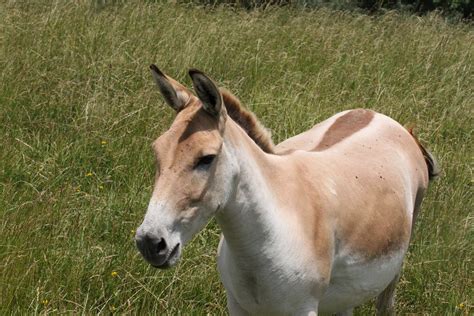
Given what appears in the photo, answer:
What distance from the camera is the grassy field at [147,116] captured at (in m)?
4.09

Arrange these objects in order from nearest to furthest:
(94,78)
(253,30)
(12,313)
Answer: (12,313) < (94,78) < (253,30)

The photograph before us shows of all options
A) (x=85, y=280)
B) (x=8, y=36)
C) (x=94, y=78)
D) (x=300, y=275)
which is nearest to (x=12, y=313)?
→ (x=85, y=280)

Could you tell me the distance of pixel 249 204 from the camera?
9.72 ft

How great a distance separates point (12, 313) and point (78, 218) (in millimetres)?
1013

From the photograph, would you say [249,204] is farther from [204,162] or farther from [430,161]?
[430,161]

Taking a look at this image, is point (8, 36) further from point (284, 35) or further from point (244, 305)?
point (244, 305)

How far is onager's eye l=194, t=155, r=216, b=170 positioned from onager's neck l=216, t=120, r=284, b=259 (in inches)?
7.2

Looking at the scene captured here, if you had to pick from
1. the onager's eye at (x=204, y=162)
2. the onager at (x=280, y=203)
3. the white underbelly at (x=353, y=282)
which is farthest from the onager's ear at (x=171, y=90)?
the white underbelly at (x=353, y=282)

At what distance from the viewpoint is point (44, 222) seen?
4336mm

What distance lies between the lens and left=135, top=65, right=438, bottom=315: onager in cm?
263

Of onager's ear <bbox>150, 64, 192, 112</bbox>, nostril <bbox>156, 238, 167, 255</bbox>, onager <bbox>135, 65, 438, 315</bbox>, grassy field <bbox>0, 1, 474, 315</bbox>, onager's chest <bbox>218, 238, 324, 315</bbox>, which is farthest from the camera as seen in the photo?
grassy field <bbox>0, 1, 474, 315</bbox>

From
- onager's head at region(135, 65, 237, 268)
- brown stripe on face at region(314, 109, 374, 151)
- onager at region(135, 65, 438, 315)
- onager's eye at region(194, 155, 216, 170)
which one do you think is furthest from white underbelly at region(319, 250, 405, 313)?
onager's eye at region(194, 155, 216, 170)

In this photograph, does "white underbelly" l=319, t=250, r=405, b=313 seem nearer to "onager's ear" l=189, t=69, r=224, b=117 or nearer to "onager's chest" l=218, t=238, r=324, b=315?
"onager's chest" l=218, t=238, r=324, b=315

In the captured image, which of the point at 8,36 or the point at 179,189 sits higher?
the point at 179,189
